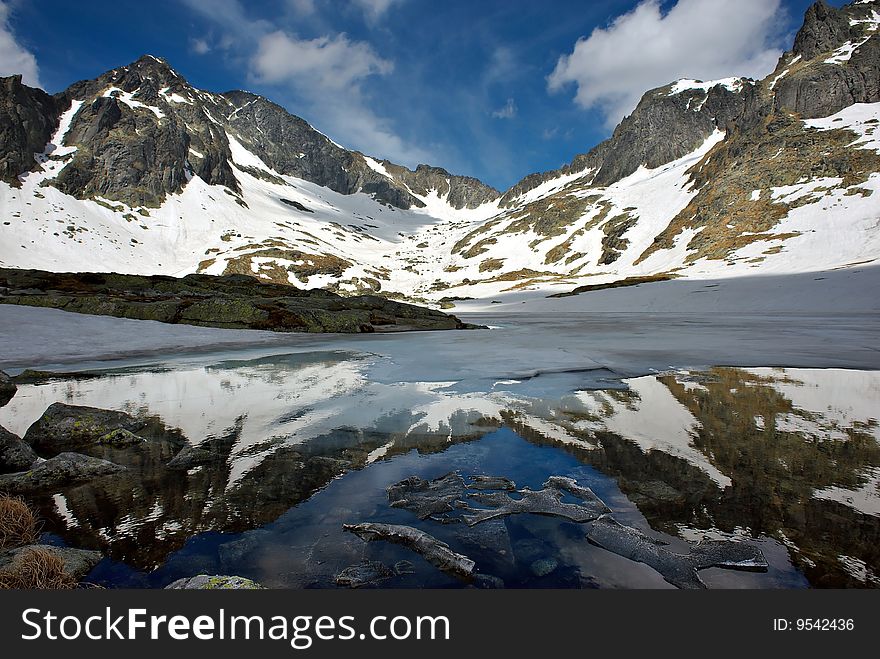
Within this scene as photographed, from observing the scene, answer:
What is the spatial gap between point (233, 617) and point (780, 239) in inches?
3139

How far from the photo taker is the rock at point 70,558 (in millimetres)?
2600

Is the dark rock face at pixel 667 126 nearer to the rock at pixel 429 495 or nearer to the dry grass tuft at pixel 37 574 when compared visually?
the rock at pixel 429 495

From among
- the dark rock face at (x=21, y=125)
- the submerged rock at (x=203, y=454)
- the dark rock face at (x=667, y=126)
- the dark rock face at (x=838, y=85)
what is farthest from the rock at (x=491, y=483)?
Result: the dark rock face at (x=667, y=126)

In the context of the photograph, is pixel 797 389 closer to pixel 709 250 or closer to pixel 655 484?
pixel 655 484

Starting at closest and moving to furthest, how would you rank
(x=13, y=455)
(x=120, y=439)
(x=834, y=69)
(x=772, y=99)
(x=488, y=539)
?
(x=488, y=539) < (x=13, y=455) < (x=120, y=439) < (x=834, y=69) < (x=772, y=99)

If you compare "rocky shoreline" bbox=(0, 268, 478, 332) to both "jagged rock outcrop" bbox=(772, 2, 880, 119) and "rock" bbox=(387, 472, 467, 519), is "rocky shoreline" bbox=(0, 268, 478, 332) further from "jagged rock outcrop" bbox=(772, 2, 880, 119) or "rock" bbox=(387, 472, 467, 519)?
"jagged rock outcrop" bbox=(772, 2, 880, 119)

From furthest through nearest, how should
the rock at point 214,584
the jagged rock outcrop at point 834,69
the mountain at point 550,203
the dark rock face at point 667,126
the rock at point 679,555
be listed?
the dark rock face at point 667,126 → the jagged rock outcrop at point 834,69 → the mountain at point 550,203 → the rock at point 679,555 → the rock at point 214,584

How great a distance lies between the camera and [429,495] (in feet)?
13.1

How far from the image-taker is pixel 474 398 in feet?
25.4

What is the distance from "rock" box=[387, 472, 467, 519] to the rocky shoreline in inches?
800

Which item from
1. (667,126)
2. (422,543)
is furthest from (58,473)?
(667,126)

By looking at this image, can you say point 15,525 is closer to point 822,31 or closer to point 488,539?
point 488,539

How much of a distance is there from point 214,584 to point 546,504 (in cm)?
264

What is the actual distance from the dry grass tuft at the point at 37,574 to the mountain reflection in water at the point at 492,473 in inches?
6.6
